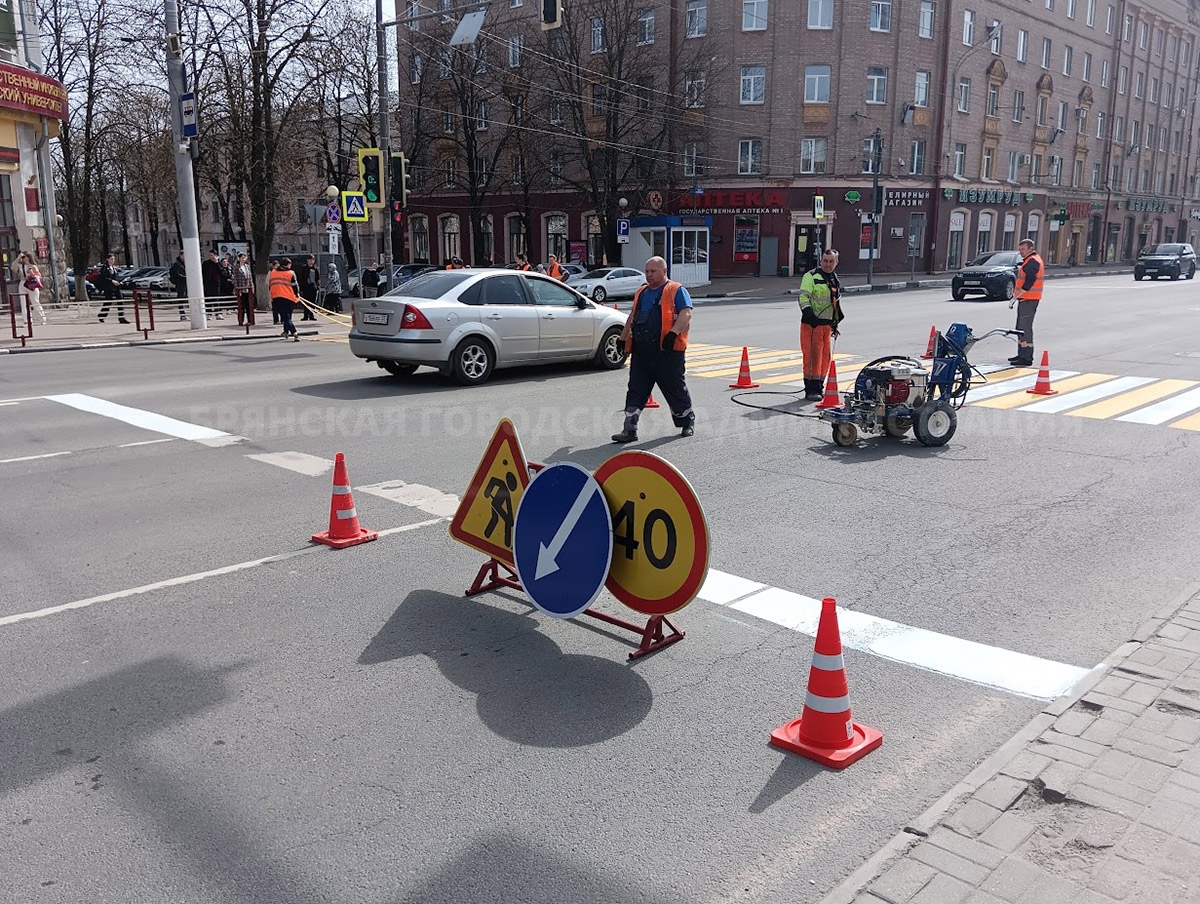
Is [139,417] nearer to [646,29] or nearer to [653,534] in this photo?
[653,534]

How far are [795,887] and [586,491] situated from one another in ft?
7.09

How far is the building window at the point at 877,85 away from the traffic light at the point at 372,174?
33.2 metres

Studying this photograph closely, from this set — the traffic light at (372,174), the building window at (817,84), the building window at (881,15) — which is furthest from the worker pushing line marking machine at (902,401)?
the building window at (881,15)

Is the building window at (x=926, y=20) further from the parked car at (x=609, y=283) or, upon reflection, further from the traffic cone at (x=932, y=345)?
the traffic cone at (x=932, y=345)

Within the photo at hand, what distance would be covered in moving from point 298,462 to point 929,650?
235 inches

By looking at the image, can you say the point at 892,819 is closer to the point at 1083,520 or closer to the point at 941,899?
the point at 941,899

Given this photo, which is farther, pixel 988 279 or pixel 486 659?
pixel 988 279

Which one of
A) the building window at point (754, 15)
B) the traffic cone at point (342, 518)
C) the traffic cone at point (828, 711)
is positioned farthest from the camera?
the building window at point (754, 15)

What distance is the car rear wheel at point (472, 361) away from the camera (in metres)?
13.0

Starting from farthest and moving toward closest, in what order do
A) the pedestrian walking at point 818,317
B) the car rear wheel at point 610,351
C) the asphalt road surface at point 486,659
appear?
the car rear wheel at point 610,351 → the pedestrian walking at point 818,317 → the asphalt road surface at point 486,659

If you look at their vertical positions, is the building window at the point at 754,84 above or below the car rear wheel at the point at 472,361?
above

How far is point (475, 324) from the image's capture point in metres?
13.0

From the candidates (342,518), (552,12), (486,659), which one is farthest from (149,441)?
(552,12)

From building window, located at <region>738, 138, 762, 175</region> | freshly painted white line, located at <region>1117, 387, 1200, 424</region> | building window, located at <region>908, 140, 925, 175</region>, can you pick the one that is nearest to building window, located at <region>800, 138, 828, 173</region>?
building window, located at <region>738, 138, 762, 175</region>
